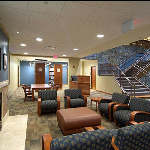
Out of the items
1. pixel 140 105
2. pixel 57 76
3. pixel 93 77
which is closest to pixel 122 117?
pixel 140 105

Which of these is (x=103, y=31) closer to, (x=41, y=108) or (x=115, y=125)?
(x=115, y=125)

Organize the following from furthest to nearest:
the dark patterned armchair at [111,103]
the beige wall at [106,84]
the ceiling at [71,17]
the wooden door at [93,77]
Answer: the wooden door at [93,77], the beige wall at [106,84], the dark patterned armchair at [111,103], the ceiling at [71,17]

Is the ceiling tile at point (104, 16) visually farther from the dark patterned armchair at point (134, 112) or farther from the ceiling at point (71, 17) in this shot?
the dark patterned armchair at point (134, 112)

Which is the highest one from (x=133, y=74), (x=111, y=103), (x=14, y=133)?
(x=133, y=74)

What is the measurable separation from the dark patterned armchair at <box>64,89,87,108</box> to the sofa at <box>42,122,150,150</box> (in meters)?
3.22

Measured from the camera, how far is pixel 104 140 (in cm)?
138

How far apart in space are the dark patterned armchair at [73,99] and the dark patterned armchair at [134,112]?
1500mm

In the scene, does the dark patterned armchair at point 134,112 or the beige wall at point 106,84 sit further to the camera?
the beige wall at point 106,84

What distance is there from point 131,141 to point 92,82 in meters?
10.9

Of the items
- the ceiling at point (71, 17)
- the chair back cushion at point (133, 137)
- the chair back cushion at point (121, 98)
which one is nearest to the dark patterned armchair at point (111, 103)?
the chair back cushion at point (121, 98)

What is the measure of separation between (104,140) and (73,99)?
11.8ft

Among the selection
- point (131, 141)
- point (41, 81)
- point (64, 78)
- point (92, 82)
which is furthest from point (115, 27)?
point (64, 78)

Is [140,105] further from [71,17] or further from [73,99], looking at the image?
[71,17]

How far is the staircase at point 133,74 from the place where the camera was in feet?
26.4
